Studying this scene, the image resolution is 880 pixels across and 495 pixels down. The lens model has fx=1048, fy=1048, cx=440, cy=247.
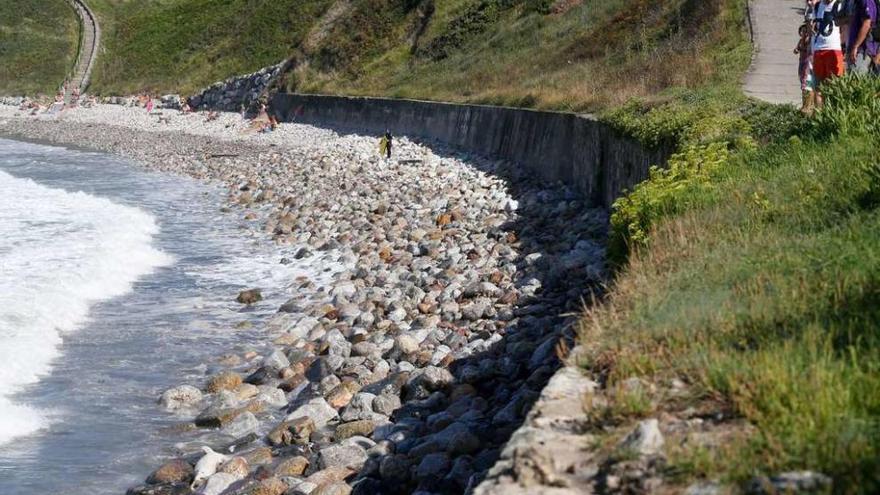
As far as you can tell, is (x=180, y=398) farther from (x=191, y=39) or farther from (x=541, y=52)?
(x=191, y=39)

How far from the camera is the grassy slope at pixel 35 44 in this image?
3706 inches

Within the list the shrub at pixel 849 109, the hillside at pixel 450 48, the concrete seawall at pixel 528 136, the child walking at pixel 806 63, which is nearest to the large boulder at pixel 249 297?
the concrete seawall at pixel 528 136

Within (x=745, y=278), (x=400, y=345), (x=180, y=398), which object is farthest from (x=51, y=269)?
(x=745, y=278)

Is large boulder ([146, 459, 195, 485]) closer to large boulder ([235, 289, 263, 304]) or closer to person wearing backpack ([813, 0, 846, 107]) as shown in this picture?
large boulder ([235, 289, 263, 304])

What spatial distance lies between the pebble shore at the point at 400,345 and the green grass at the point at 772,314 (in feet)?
2.46

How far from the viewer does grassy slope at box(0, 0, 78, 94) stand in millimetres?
94125

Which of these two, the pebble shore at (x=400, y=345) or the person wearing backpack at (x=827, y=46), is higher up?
the person wearing backpack at (x=827, y=46)

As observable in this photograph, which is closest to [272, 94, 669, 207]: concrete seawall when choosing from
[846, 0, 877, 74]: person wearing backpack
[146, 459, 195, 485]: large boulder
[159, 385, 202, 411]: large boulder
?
[846, 0, 877, 74]: person wearing backpack

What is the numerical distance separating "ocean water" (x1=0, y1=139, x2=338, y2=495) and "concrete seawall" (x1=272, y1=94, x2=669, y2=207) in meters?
4.54

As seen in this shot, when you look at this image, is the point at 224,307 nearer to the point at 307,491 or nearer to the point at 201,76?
the point at 307,491

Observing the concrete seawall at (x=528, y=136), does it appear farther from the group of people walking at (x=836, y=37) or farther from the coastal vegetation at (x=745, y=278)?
the group of people walking at (x=836, y=37)

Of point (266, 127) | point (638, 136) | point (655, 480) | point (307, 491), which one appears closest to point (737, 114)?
point (638, 136)

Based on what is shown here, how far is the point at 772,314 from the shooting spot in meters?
5.08

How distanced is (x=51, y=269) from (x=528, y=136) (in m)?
10.5
